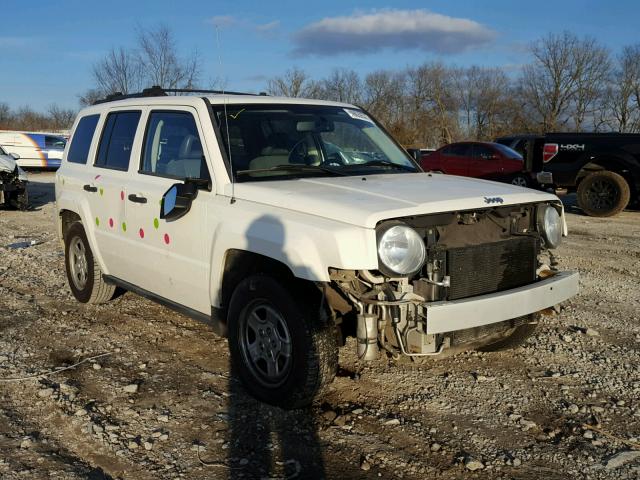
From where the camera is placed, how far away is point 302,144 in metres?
4.73

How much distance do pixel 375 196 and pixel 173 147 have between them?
1762 mm

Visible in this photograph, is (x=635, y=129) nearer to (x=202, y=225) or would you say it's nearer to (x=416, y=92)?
(x=416, y=92)

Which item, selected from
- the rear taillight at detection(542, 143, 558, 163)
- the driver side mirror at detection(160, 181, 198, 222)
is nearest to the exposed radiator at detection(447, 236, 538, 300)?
the driver side mirror at detection(160, 181, 198, 222)

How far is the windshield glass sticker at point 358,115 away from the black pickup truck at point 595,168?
8.79 meters

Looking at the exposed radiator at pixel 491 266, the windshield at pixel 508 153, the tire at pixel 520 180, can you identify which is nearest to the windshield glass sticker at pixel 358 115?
the exposed radiator at pixel 491 266

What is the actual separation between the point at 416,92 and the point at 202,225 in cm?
5233

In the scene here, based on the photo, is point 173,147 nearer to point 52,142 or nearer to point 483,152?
point 483,152

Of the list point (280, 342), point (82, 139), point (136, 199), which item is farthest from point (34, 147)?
point (280, 342)

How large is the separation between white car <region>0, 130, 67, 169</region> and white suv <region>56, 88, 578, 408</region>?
81.3 ft

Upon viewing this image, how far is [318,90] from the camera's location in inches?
1612

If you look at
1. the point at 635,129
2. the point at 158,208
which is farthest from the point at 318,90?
the point at 158,208

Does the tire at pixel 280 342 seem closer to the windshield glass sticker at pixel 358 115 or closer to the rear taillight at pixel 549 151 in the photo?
the windshield glass sticker at pixel 358 115

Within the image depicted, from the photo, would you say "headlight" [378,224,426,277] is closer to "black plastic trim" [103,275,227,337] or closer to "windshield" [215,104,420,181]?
"windshield" [215,104,420,181]

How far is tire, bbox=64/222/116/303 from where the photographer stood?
6105 mm
